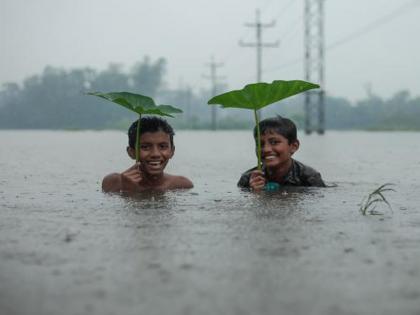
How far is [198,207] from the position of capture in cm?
392

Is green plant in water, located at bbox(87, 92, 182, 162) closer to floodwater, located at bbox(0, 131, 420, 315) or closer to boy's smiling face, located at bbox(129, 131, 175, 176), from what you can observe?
boy's smiling face, located at bbox(129, 131, 175, 176)

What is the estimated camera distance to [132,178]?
4738mm

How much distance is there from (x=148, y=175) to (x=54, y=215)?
1.58 m

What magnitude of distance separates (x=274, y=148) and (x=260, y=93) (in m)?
0.53

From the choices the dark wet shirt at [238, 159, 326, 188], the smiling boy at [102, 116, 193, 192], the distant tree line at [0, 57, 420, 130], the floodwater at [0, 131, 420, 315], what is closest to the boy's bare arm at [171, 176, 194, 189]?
the smiling boy at [102, 116, 193, 192]

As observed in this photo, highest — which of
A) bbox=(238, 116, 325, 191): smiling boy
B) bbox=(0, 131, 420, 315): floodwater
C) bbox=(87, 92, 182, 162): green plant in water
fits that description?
bbox=(87, 92, 182, 162): green plant in water

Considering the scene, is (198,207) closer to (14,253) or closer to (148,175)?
(148,175)

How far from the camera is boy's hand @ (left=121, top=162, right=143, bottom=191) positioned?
4.76m

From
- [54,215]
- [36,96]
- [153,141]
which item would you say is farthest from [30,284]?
[36,96]

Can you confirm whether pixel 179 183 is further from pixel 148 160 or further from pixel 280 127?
pixel 280 127

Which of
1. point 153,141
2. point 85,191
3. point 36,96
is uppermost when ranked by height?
point 36,96

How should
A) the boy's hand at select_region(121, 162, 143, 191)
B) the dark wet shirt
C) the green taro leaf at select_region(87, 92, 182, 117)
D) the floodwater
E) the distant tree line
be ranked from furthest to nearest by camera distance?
the distant tree line
the dark wet shirt
the boy's hand at select_region(121, 162, 143, 191)
the green taro leaf at select_region(87, 92, 182, 117)
the floodwater

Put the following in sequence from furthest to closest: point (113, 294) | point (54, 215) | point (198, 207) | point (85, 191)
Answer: point (85, 191) → point (198, 207) → point (54, 215) → point (113, 294)

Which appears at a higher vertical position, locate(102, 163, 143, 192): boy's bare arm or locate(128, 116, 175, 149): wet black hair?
locate(128, 116, 175, 149): wet black hair
